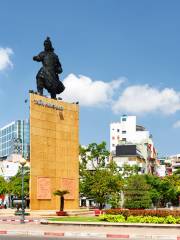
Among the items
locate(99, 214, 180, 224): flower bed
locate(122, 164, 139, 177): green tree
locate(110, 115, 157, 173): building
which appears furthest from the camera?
locate(110, 115, 157, 173): building

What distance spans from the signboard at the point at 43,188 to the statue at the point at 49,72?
28.0ft

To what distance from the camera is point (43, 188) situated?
151 feet

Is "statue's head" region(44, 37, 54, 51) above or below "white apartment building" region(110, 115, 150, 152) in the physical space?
below

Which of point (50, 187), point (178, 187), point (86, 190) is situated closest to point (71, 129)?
point (50, 187)

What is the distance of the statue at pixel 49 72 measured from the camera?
Result: 49.8 metres

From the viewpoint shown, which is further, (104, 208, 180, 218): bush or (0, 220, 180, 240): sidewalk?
(104, 208, 180, 218): bush

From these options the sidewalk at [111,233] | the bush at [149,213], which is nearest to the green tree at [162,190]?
the bush at [149,213]

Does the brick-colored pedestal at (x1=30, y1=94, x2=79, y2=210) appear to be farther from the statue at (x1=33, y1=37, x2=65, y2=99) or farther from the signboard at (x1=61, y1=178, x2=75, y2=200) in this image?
the statue at (x1=33, y1=37, x2=65, y2=99)

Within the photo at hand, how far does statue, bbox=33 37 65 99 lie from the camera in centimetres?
4984

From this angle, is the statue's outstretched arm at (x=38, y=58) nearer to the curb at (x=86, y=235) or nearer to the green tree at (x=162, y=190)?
the curb at (x=86, y=235)

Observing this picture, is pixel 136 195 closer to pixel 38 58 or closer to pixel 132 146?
pixel 38 58

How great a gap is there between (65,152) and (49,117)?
12.7ft

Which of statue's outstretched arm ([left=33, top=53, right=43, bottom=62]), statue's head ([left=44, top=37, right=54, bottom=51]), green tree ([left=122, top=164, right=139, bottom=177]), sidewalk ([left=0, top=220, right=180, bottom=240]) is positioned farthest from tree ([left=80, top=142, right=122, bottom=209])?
sidewalk ([left=0, top=220, right=180, bottom=240])

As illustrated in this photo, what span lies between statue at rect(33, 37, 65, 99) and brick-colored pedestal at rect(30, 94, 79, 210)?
1757 millimetres
